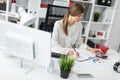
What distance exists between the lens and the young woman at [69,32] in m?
2.18

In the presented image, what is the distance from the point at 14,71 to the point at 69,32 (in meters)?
1.07

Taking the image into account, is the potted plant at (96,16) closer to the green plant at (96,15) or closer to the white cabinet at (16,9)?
the green plant at (96,15)

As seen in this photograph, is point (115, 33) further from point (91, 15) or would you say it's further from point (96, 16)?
point (91, 15)

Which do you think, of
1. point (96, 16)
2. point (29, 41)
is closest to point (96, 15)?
point (96, 16)

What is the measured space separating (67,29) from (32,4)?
124 centimetres

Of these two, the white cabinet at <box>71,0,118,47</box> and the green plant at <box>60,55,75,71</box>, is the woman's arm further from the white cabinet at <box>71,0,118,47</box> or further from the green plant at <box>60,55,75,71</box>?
the white cabinet at <box>71,0,118,47</box>

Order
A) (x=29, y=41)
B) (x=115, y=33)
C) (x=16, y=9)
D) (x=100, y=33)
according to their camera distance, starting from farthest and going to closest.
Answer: (x=115, y=33), (x=100, y=33), (x=16, y=9), (x=29, y=41)

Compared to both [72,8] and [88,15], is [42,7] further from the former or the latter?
[72,8]

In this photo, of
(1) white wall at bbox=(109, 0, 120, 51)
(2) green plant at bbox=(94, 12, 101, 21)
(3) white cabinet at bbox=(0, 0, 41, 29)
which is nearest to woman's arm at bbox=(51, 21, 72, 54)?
(3) white cabinet at bbox=(0, 0, 41, 29)

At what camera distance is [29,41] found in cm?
146

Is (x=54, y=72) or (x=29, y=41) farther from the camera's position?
(x=54, y=72)

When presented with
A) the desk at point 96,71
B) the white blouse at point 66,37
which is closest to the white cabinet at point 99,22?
the white blouse at point 66,37

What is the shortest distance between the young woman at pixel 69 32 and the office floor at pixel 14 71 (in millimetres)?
523

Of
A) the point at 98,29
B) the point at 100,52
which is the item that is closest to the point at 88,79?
the point at 100,52
